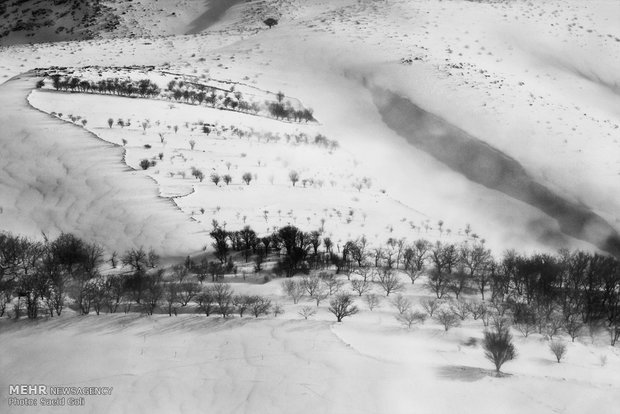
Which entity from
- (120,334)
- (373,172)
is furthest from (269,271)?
(373,172)

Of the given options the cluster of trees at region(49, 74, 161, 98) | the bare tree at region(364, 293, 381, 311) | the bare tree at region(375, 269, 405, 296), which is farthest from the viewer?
the cluster of trees at region(49, 74, 161, 98)

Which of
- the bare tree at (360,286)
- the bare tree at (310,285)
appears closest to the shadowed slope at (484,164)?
the bare tree at (360,286)

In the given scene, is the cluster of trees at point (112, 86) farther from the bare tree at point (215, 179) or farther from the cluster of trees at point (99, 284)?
the cluster of trees at point (99, 284)

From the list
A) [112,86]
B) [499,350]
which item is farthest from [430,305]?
→ [112,86]

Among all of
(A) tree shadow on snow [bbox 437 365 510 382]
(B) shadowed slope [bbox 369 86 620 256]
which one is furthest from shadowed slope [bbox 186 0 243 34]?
(A) tree shadow on snow [bbox 437 365 510 382]

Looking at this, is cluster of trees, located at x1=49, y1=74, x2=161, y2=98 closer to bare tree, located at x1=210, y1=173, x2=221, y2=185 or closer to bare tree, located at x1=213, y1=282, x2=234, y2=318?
bare tree, located at x1=210, y1=173, x2=221, y2=185

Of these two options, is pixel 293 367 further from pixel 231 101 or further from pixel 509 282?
pixel 231 101
